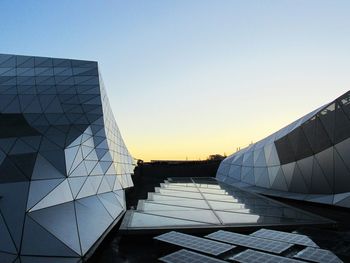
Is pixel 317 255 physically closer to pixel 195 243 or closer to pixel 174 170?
pixel 195 243

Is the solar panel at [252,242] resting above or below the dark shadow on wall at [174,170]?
above

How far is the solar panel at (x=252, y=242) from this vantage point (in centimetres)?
1393

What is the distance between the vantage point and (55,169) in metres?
17.2

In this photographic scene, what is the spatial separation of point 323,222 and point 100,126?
52.5 feet

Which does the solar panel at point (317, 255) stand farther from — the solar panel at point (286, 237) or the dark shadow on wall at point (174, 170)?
the dark shadow on wall at point (174, 170)

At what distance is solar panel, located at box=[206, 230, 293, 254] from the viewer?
1393 centimetres

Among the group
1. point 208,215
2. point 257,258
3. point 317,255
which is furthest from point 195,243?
point 208,215

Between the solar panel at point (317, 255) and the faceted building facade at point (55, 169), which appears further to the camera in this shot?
the faceted building facade at point (55, 169)

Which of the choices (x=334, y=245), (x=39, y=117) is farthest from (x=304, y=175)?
(x=39, y=117)

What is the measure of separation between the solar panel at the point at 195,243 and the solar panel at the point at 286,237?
259 cm

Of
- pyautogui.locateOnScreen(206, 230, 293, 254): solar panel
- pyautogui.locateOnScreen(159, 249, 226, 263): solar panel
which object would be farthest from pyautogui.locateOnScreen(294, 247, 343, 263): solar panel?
pyautogui.locateOnScreen(159, 249, 226, 263): solar panel

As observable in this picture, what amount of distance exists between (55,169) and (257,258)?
404 inches

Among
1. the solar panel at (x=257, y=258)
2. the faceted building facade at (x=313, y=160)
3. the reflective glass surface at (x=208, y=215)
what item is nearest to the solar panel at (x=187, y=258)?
the solar panel at (x=257, y=258)

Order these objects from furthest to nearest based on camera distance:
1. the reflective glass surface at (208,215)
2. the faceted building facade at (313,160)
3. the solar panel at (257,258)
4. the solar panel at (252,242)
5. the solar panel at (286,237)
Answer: the faceted building facade at (313,160) → the reflective glass surface at (208,215) → the solar panel at (286,237) → the solar panel at (252,242) → the solar panel at (257,258)
